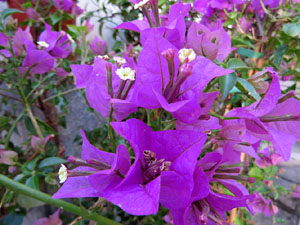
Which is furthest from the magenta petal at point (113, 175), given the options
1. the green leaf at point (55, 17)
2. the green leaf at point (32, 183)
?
the green leaf at point (55, 17)

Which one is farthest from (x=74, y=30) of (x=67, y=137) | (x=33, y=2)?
(x=67, y=137)

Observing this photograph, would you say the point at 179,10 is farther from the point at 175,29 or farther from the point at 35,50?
the point at 35,50

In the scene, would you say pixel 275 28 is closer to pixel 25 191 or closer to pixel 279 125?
pixel 279 125

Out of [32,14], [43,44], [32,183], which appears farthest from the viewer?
[32,14]

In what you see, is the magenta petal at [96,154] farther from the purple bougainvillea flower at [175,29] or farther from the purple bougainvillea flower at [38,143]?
the purple bougainvillea flower at [38,143]

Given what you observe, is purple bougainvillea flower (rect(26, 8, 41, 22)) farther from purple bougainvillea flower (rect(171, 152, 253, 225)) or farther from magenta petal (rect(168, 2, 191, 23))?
purple bougainvillea flower (rect(171, 152, 253, 225))

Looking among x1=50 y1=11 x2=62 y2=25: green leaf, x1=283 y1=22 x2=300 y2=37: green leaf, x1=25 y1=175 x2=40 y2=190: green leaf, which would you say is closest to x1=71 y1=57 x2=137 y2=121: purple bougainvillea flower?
x1=25 y1=175 x2=40 y2=190: green leaf

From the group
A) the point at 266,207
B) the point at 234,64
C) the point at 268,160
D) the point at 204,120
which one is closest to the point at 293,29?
the point at 234,64
